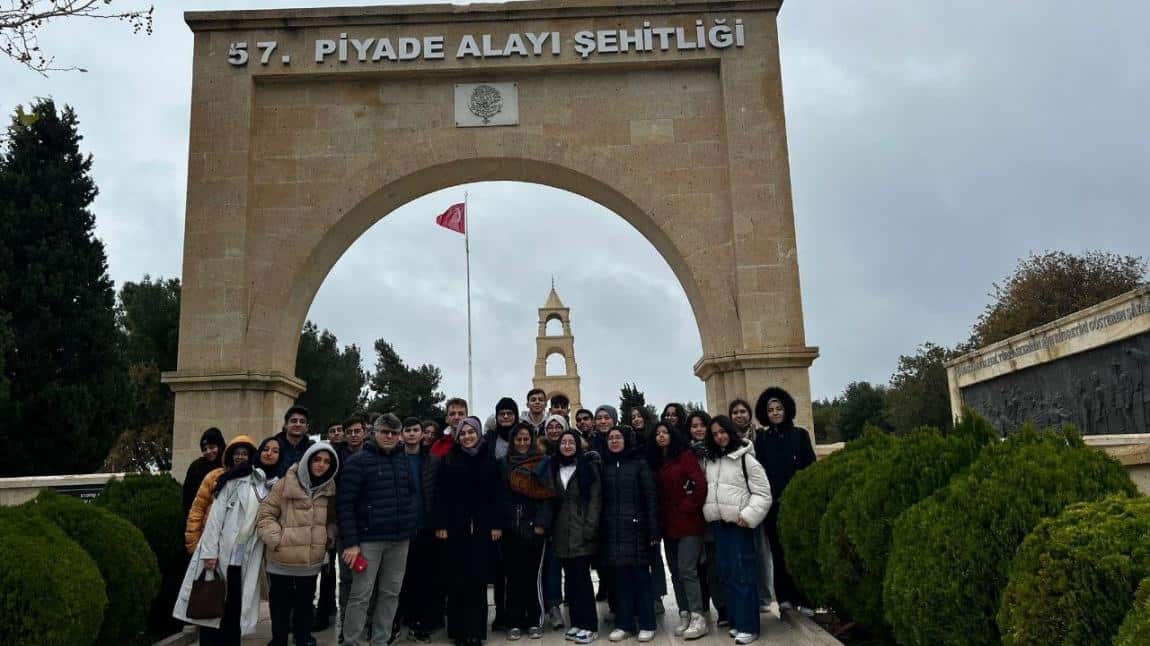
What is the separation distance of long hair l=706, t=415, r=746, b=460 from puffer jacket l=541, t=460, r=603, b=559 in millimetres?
884

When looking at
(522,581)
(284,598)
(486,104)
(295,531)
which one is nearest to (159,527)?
(284,598)

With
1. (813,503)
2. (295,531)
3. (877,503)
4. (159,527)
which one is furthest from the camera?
(159,527)

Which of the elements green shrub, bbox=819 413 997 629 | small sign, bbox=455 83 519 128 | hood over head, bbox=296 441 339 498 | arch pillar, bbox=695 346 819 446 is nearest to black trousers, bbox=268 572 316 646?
hood over head, bbox=296 441 339 498

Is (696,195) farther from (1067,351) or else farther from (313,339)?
(313,339)

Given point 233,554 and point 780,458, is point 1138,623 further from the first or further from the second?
point 233,554

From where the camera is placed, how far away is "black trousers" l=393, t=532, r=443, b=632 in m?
6.26

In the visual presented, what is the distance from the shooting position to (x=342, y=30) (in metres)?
10.7

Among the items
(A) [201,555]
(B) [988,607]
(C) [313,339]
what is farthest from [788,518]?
(C) [313,339]

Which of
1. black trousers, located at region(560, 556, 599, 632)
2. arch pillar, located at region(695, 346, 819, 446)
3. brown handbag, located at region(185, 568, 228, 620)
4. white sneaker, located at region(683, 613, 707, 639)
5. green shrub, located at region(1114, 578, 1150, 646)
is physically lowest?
white sneaker, located at region(683, 613, 707, 639)

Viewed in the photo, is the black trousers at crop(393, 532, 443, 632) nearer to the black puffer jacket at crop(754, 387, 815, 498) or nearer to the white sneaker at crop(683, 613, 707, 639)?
the white sneaker at crop(683, 613, 707, 639)

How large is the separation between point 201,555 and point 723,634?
3.82 m

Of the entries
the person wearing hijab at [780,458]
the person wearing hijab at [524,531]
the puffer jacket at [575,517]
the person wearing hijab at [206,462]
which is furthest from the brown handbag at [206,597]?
the person wearing hijab at [780,458]

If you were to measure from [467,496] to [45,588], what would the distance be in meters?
2.68

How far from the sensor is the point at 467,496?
602 cm
